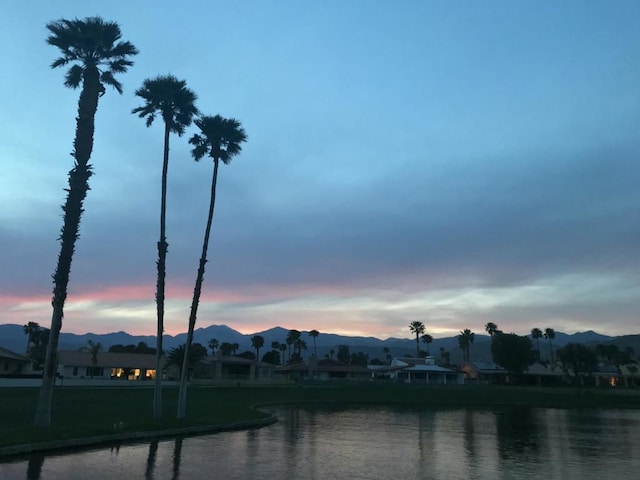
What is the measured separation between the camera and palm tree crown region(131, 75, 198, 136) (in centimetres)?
2864

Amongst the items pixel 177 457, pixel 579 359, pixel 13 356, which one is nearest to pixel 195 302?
pixel 177 457

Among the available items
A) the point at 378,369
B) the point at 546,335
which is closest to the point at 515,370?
the point at 378,369

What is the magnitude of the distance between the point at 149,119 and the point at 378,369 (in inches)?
4317

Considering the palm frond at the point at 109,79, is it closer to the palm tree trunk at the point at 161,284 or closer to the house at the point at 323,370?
the palm tree trunk at the point at 161,284

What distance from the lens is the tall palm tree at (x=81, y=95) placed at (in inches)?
853

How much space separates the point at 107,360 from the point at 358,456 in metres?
74.0

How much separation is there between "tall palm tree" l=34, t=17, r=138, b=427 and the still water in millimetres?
6864

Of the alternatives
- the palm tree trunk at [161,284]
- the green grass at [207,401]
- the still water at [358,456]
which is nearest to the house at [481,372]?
the green grass at [207,401]

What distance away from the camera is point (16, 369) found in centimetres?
7038

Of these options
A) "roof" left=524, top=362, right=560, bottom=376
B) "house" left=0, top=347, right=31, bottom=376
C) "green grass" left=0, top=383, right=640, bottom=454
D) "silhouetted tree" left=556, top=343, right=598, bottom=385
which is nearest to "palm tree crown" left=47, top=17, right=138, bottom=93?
"green grass" left=0, top=383, right=640, bottom=454

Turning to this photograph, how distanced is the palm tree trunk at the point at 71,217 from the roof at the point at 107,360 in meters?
62.4

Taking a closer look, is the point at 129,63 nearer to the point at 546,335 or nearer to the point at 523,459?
the point at 523,459

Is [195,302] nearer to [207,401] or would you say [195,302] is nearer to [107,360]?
[207,401]

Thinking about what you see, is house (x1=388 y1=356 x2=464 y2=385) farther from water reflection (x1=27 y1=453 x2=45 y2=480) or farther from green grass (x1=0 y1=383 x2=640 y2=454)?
water reflection (x1=27 y1=453 x2=45 y2=480)
